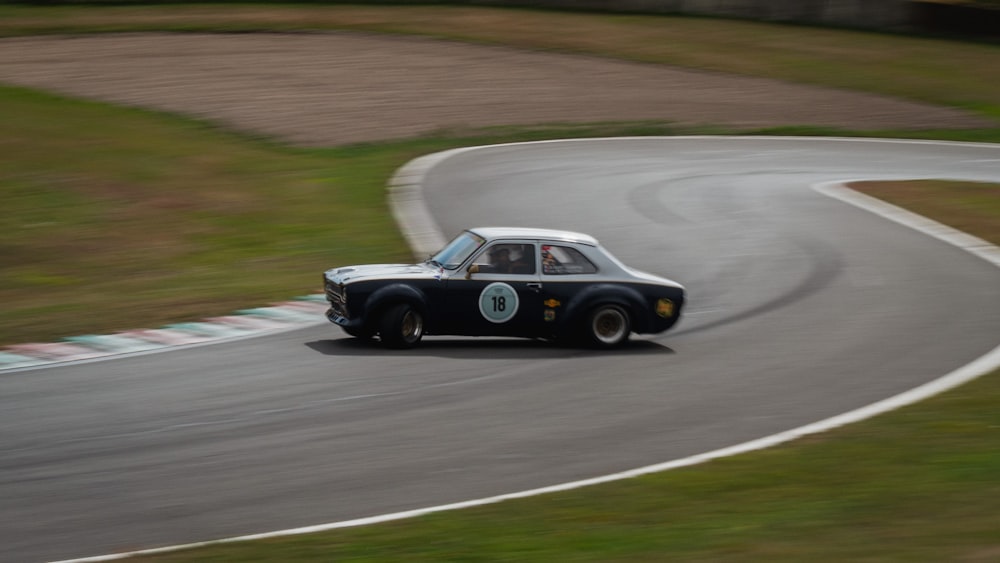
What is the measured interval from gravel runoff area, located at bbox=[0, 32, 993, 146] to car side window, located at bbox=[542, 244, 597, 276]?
15526 mm

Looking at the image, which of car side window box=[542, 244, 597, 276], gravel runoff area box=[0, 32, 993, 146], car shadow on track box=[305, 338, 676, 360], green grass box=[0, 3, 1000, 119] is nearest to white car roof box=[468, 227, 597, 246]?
car side window box=[542, 244, 597, 276]

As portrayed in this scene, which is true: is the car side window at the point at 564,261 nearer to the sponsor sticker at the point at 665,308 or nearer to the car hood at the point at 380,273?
the sponsor sticker at the point at 665,308

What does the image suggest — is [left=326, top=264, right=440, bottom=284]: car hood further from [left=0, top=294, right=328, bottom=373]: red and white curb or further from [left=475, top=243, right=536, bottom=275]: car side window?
[left=0, top=294, right=328, bottom=373]: red and white curb

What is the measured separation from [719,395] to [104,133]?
738 inches

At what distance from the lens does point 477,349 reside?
12461mm

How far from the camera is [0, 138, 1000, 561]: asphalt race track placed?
779cm

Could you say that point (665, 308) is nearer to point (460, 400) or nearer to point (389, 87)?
point (460, 400)

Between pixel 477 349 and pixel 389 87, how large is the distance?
2262cm

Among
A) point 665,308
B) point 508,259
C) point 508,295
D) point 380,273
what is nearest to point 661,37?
point 665,308

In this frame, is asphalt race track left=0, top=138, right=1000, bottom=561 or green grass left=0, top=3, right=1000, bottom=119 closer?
asphalt race track left=0, top=138, right=1000, bottom=561

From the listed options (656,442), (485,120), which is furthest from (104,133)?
(656,442)

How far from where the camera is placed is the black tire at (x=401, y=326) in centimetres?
1209

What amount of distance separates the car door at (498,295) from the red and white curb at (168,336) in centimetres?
216

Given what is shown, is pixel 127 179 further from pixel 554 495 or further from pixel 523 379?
pixel 554 495
